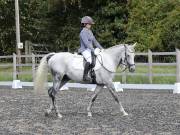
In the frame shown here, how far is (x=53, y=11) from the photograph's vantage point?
126 feet

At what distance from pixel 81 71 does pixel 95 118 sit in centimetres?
130

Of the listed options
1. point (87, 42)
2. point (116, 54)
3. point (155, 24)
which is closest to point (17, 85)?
point (116, 54)

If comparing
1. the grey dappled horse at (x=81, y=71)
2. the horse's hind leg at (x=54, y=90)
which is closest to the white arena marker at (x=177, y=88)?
the grey dappled horse at (x=81, y=71)

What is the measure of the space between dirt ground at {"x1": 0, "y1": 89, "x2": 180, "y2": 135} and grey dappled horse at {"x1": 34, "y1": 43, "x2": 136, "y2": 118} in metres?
0.57

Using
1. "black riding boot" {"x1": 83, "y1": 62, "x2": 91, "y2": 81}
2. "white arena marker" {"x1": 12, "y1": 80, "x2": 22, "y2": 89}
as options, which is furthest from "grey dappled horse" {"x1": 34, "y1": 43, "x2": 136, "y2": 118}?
"white arena marker" {"x1": 12, "y1": 80, "x2": 22, "y2": 89}

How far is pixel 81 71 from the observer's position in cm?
1203

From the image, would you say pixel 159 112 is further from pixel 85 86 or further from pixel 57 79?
pixel 85 86

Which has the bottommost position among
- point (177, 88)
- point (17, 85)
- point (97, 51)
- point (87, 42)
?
point (17, 85)

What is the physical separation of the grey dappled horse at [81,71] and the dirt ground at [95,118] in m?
0.57

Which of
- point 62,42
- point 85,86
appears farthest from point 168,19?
point 85,86

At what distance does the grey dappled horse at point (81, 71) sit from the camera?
11.9m

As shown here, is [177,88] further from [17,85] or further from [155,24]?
[155,24]

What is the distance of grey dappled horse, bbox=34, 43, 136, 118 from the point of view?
1193 cm

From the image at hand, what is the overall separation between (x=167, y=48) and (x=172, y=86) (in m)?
15.9
